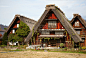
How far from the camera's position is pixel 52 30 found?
28.4m

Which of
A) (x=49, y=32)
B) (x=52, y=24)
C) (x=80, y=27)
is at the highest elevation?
(x=52, y=24)

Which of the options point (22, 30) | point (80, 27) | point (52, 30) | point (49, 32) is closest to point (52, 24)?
point (52, 30)

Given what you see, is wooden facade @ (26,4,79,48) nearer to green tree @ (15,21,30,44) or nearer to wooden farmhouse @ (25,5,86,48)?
wooden farmhouse @ (25,5,86,48)

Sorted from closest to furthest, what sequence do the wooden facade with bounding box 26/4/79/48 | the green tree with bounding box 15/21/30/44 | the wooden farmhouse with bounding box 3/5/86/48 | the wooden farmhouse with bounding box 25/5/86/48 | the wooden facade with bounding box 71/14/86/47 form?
the wooden farmhouse with bounding box 25/5/86/48, the wooden farmhouse with bounding box 3/5/86/48, the wooden facade with bounding box 26/4/79/48, the green tree with bounding box 15/21/30/44, the wooden facade with bounding box 71/14/86/47

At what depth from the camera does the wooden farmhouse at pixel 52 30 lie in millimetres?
27078

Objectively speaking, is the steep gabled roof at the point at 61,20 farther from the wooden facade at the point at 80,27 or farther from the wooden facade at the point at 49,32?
the wooden facade at the point at 80,27

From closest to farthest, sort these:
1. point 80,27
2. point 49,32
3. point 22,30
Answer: point 49,32 < point 22,30 < point 80,27

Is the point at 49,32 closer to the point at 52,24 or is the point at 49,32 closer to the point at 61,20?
the point at 52,24

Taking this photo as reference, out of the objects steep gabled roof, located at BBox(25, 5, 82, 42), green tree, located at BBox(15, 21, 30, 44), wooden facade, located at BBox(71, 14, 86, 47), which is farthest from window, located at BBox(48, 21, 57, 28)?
wooden facade, located at BBox(71, 14, 86, 47)

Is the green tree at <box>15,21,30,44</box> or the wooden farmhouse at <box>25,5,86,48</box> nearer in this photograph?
the wooden farmhouse at <box>25,5,86,48</box>

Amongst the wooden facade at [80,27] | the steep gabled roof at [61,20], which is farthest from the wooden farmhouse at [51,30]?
the wooden facade at [80,27]

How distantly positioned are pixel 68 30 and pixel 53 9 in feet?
18.9

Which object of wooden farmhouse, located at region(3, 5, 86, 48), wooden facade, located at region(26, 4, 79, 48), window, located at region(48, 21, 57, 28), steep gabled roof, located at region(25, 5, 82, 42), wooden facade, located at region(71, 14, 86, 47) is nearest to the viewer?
steep gabled roof, located at region(25, 5, 82, 42)

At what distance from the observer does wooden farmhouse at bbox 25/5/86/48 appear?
2708 cm
